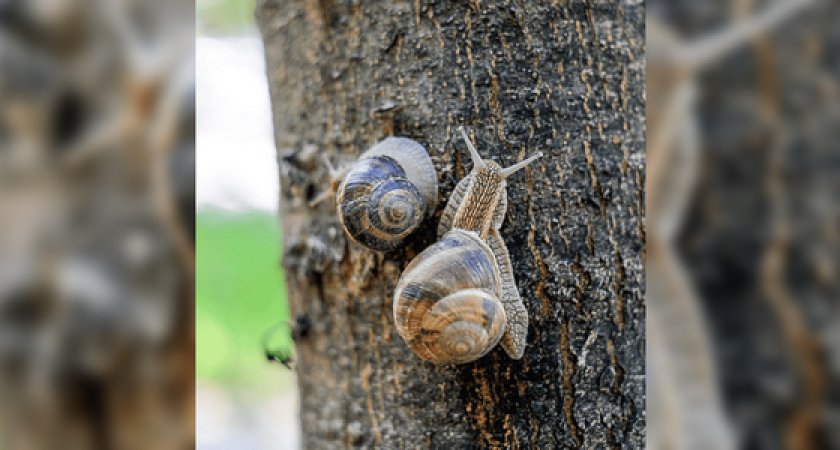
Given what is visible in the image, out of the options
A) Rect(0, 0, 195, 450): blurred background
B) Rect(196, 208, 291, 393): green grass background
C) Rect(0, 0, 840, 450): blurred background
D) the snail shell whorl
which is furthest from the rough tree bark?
Rect(196, 208, 291, 393): green grass background

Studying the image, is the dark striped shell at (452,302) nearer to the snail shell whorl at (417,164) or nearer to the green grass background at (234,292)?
the snail shell whorl at (417,164)

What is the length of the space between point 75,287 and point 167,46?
0.97 meters

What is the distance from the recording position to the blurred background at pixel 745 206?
4.38 ft

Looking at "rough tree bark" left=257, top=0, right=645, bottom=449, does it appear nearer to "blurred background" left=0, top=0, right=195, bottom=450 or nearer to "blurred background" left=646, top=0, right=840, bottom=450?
"blurred background" left=646, top=0, right=840, bottom=450

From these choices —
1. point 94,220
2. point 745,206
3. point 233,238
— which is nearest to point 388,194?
point 745,206

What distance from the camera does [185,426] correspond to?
7.06 feet

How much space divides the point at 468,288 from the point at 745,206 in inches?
43.7

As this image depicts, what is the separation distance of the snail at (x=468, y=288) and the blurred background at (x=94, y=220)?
5.52 feet

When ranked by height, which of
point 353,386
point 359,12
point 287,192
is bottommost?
point 353,386

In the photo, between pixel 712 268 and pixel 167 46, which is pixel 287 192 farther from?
pixel 167 46

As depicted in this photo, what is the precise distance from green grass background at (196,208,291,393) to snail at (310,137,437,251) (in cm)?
211

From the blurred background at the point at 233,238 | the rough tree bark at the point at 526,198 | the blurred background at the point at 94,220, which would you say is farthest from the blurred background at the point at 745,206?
the blurred background at the point at 94,220

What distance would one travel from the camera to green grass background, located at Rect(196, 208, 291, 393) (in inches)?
104

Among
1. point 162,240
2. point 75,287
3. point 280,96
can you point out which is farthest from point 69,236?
point 280,96
